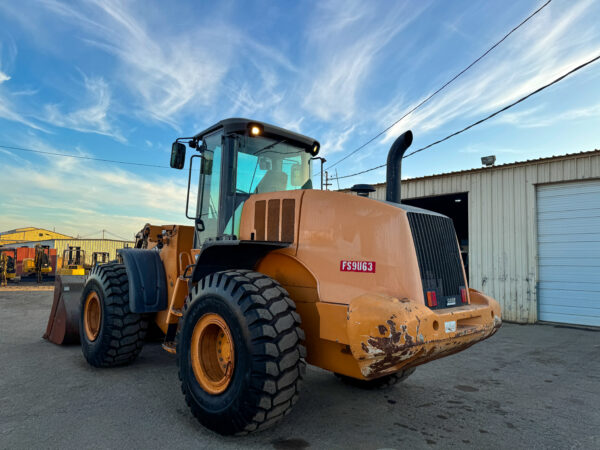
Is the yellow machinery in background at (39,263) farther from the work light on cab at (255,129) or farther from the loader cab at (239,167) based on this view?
the work light on cab at (255,129)

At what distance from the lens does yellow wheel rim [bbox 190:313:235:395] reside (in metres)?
3.49

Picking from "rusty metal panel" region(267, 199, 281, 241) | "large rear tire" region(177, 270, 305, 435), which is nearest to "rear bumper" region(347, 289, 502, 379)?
"large rear tire" region(177, 270, 305, 435)

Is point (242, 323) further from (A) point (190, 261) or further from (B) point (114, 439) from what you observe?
(A) point (190, 261)

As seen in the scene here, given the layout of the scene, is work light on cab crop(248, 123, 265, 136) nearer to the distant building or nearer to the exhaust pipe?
the exhaust pipe

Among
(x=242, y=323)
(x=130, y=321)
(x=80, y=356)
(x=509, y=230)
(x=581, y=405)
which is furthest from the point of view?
(x=509, y=230)

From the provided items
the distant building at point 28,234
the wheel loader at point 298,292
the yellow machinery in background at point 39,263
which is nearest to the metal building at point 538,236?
the wheel loader at point 298,292

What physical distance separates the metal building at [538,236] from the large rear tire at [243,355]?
32.8 feet

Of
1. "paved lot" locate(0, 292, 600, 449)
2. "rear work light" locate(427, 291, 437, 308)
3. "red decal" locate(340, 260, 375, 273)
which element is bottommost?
"paved lot" locate(0, 292, 600, 449)

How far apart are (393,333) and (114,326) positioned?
378 cm

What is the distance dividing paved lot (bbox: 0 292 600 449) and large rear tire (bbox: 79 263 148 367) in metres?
0.23

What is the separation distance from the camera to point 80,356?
6.15 m

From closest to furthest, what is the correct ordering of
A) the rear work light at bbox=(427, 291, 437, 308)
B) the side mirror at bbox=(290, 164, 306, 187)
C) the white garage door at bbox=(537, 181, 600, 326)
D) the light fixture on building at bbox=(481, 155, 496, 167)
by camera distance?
1. the rear work light at bbox=(427, 291, 437, 308)
2. the side mirror at bbox=(290, 164, 306, 187)
3. the white garage door at bbox=(537, 181, 600, 326)
4. the light fixture on building at bbox=(481, 155, 496, 167)

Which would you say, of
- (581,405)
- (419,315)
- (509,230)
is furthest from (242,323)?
(509,230)

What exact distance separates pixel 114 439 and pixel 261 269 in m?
1.83
